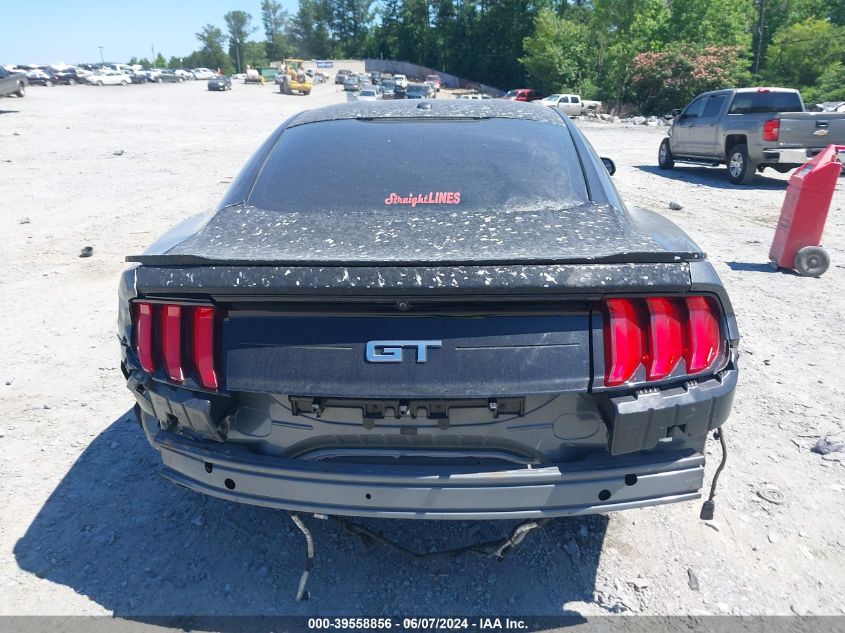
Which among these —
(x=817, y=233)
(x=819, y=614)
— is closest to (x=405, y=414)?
(x=819, y=614)

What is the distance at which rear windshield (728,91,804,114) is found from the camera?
45.2ft

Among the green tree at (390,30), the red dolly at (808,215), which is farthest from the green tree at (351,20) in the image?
the red dolly at (808,215)

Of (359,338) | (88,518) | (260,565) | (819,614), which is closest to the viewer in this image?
(359,338)

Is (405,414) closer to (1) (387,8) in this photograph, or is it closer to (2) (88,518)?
(2) (88,518)

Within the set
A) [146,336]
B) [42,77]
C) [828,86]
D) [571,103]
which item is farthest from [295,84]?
[146,336]

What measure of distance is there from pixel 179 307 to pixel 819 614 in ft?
9.00

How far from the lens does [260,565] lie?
2779 mm

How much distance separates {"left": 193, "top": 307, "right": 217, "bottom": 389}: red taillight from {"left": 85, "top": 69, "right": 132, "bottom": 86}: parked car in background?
69.7 m

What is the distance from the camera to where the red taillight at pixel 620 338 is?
2.09 meters

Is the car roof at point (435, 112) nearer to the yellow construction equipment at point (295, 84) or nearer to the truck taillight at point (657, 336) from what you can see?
the truck taillight at point (657, 336)

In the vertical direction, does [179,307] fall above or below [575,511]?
above

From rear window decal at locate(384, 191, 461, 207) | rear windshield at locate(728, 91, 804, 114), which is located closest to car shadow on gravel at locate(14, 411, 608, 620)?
rear window decal at locate(384, 191, 461, 207)

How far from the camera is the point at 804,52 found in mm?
41344

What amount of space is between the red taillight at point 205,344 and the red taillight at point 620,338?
136 centimetres
